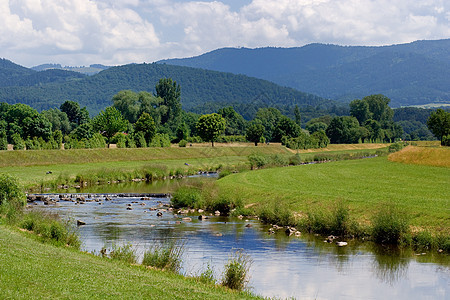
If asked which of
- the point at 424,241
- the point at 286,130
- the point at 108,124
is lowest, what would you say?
the point at 424,241

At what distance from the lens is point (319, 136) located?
179500mm

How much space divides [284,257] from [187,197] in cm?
2271

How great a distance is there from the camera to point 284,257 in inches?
1192

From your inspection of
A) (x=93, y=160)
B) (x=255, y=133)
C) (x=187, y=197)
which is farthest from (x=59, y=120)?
(x=187, y=197)

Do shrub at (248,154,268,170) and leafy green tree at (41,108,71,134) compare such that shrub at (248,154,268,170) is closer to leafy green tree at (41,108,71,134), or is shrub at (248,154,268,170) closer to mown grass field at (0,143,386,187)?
mown grass field at (0,143,386,187)

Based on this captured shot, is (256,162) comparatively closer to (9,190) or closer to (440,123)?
(9,190)

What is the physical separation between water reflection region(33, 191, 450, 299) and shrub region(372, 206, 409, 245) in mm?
1205

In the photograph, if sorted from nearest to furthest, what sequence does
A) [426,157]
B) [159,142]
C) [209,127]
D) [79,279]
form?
1. [79,279]
2. [426,157]
3. [159,142]
4. [209,127]

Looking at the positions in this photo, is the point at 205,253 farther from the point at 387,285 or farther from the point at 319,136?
the point at 319,136

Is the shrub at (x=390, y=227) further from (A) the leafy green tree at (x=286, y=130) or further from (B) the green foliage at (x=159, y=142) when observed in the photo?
(A) the leafy green tree at (x=286, y=130)

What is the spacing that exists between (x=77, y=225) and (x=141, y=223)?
4737 mm

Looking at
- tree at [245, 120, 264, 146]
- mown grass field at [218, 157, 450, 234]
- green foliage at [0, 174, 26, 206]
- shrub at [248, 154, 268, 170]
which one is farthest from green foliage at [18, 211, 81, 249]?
tree at [245, 120, 264, 146]

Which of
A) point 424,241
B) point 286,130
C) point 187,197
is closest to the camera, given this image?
point 424,241

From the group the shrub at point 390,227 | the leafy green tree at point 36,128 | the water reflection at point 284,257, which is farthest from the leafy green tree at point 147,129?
the shrub at point 390,227
